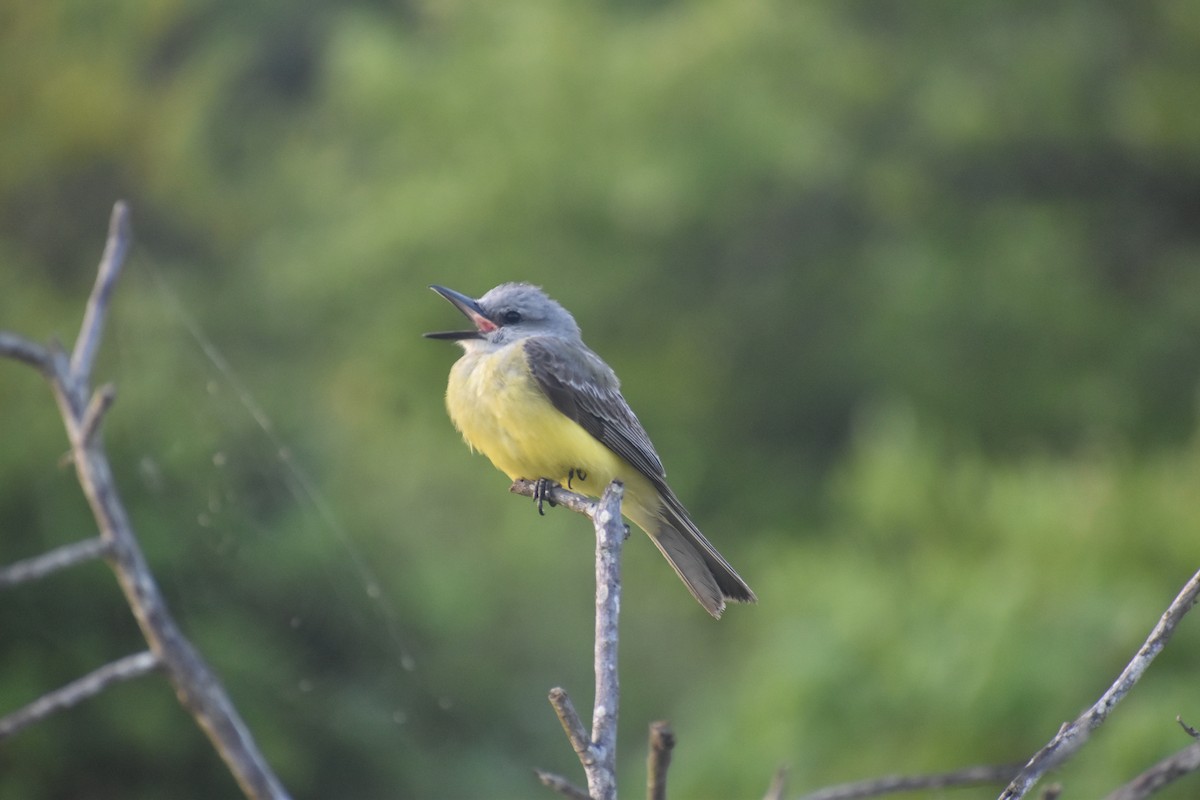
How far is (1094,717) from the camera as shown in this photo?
1617 mm

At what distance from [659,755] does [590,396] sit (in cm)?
279

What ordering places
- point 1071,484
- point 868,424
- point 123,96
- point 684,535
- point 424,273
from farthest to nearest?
point 123,96
point 424,273
point 868,424
point 1071,484
point 684,535

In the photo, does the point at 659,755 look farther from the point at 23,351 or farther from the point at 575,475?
the point at 575,475

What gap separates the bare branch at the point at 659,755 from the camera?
60.2 inches

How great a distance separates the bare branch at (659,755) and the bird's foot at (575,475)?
8.38 feet

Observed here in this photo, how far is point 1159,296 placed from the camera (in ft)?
54.2

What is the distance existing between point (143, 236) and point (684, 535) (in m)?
15.6

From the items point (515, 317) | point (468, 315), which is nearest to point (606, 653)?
point (468, 315)

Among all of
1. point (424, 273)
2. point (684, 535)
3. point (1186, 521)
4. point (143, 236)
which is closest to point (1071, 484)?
point (1186, 521)

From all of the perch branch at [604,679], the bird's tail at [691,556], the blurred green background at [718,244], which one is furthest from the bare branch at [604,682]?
the blurred green background at [718,244]

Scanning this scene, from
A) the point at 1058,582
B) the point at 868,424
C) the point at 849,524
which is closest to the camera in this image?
the point at 1058,582

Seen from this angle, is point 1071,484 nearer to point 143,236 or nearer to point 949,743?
point 949,743

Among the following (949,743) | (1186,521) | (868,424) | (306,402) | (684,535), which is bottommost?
(684,535)

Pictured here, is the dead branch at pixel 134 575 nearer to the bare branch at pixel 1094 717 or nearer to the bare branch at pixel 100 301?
the bare branch at pixel 100 301
